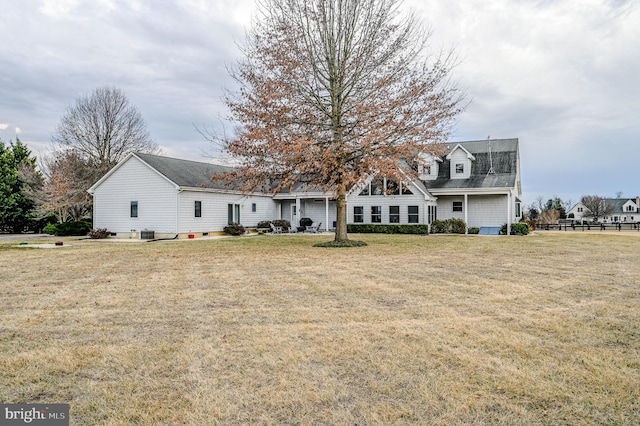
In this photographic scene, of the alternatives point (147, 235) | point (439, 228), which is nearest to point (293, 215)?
point (439, 228)

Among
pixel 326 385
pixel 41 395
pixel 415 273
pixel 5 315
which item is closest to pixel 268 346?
pixel 326 385

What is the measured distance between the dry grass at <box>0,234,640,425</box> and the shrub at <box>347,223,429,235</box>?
18.5 m

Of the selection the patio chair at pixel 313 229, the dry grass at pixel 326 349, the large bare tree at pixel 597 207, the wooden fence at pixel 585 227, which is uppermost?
the large bare tree at pixel 597 207

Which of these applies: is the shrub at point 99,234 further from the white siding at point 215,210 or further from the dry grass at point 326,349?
the dry grass at point 326,349

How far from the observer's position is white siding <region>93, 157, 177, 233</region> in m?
24.5

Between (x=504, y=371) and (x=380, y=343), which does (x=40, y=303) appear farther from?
(x=504, y=371)

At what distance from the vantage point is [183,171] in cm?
2717

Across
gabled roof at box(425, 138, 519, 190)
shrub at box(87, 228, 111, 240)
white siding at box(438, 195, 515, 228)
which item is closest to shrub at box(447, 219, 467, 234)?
white siding at box(438, 195, 515, 228)

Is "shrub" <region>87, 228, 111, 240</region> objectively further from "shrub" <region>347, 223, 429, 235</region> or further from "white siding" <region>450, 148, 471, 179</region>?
"white siding" <region>450, 148, 471, 179</region>

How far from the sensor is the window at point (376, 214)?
30000 mm

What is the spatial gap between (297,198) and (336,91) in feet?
46.5

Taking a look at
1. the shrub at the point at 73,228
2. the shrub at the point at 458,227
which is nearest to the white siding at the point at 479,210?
the shrub at the point at 458,227

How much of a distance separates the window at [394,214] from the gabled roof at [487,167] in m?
3.35

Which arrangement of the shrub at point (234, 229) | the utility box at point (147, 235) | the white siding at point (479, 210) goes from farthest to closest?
the white siding at point (479, 210) < the shrub at point (234, 229) < the utility box at point (147, 235)
